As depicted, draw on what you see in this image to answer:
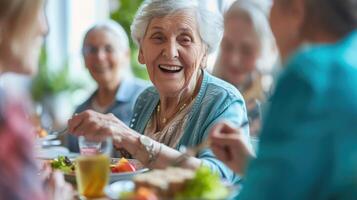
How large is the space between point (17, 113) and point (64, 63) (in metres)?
4.68

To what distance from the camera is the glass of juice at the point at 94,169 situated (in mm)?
1955

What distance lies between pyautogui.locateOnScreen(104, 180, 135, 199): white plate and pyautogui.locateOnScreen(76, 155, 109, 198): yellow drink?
3 cm

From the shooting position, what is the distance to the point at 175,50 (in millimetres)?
2594

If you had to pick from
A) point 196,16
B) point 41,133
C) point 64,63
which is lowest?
point 64,63

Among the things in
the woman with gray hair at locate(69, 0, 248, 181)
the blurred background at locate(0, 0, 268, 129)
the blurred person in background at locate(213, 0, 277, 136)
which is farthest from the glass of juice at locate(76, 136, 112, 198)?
the blurred background at locate(0, 0, 268, 129)

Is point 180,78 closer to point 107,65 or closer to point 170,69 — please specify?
point 170,69

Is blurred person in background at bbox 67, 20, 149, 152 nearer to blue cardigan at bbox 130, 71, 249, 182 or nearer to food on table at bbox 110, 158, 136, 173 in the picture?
blue cardigan at bbox 130, 71, 249, 182

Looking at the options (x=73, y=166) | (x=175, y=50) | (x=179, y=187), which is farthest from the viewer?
(x=175, y=50)

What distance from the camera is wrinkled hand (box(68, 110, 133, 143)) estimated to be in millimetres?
2215

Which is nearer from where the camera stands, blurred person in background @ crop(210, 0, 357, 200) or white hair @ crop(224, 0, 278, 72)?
blurred person in background @ crop(210, 0, 357, 200)

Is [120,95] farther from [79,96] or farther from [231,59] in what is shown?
[79,96]

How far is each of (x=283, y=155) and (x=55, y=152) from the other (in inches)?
85.8

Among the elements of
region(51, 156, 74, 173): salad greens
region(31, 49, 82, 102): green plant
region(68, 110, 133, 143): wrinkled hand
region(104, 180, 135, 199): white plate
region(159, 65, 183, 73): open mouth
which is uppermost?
region(159, 65, 183, 73): open mouth

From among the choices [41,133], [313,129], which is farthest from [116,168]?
[41,133]
